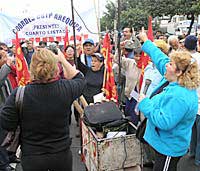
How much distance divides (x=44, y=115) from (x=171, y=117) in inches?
38.9

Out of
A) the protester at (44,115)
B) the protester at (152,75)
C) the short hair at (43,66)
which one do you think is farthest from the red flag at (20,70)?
the short hair at (43,66)

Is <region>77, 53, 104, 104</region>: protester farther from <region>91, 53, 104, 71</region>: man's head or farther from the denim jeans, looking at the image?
the denim jeans

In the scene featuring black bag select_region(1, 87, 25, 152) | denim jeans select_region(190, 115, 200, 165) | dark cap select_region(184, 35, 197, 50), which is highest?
dark cap select_region(184, 35, 197, 50)

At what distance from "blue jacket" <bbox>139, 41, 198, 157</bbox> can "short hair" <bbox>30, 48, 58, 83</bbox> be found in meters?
0.81

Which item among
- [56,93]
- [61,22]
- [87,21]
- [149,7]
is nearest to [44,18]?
[61,22]

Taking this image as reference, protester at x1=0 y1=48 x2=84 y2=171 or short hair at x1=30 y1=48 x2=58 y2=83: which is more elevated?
short hair at x1=30 y1=48 x2=58 y2=83

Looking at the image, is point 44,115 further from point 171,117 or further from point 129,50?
point 129,50

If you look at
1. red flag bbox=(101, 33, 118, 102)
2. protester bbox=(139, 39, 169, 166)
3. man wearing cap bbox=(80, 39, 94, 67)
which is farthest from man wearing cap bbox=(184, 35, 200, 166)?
man wearing cap bbox=(80, 39, 94, 67)

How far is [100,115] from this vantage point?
131 inches

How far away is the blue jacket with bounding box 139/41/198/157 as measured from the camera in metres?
2.40

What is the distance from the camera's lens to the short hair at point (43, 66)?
220 cm

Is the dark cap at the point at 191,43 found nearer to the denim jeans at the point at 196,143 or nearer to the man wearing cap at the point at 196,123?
the man wearing cap at the point at 196,123

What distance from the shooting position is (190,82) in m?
2.44

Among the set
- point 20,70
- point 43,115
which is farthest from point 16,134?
point 20,70
